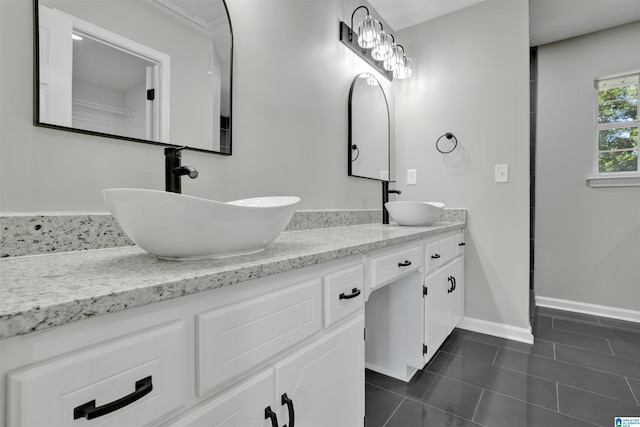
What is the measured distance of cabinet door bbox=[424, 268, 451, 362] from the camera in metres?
1.62

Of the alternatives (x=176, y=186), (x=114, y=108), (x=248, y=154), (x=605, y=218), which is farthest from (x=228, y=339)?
(x=605, y=218)

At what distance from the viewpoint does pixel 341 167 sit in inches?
76.9

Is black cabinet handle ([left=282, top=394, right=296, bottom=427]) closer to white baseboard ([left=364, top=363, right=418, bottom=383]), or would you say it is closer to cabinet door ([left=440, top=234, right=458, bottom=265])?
white baseboard ([left=364, top=363, right=418, bottom=383])

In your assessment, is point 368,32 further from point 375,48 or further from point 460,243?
point 460,243

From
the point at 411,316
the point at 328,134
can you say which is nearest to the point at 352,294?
the point at 411,316

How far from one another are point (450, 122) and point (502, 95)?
377mm

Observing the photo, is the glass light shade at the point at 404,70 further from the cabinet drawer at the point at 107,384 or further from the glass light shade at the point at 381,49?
the cabinet drawer at the point at 107,384

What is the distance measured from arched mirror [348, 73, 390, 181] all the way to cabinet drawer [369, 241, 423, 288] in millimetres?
754

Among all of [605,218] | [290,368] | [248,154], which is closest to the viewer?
[290,368]

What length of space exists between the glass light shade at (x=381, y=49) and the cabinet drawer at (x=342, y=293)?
5.61 ft

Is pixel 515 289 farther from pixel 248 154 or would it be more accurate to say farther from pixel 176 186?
pixel 176 186

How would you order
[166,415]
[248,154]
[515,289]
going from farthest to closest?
[515,289] → [248,154] → [166,415]

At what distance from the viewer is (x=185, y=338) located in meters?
0.53

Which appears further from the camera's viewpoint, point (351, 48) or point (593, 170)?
point (593, 170)
